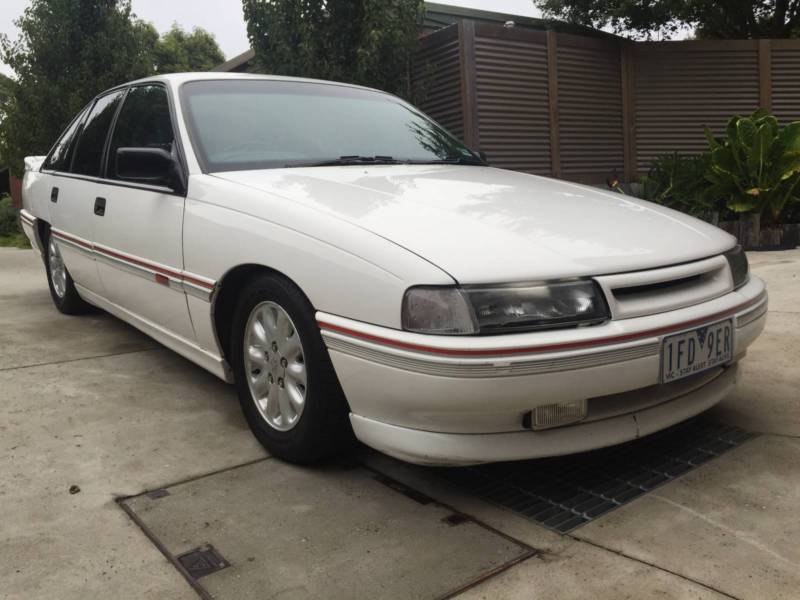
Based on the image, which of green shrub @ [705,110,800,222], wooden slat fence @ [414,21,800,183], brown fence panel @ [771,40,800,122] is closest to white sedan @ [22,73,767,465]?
green shrub @ [705,110,800,222]

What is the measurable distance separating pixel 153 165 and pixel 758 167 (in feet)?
22.1

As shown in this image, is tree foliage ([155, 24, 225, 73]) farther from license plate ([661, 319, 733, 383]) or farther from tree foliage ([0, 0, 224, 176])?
license plate ([661, 319, 733, 383])

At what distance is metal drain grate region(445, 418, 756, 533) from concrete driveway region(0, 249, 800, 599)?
0.11ft

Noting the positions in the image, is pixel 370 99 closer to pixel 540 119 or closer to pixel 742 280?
pixel 742 280

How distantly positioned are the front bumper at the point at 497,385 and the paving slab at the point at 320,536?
215 millimetres

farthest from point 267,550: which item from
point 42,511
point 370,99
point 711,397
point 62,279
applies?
point 62,279

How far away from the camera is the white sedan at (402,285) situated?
6.77 feet

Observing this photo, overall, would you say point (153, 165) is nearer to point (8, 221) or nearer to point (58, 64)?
point (58, 64)

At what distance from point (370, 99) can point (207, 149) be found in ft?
3.45

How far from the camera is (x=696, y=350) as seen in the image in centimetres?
233

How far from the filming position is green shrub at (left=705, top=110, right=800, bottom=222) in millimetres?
7754

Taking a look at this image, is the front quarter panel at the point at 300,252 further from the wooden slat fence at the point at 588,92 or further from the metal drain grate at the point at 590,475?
the wooden slat fence at the point at 588,92

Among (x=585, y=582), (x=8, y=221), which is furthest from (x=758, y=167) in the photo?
(x=8, y=221)

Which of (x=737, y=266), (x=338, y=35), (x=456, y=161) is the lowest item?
(x=737, y=266)
